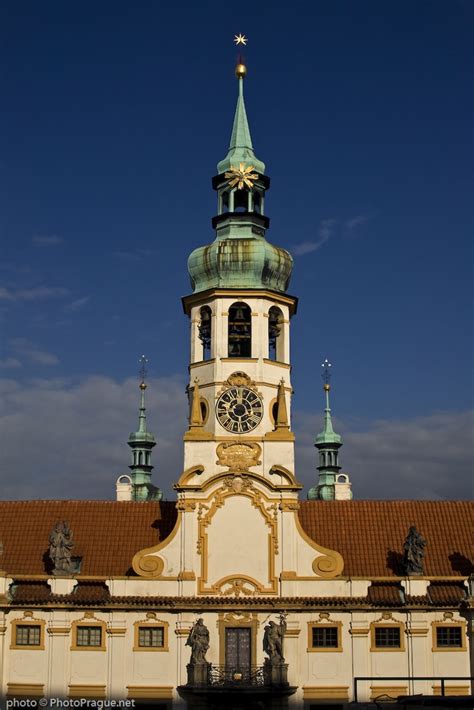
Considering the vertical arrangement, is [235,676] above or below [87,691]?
above

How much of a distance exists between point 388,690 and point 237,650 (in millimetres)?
6420

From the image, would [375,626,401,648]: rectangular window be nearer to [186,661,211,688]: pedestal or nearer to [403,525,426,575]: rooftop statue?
[403,525,426,575]: rooftop statue

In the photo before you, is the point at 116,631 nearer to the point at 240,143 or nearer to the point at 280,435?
the point at 280,435

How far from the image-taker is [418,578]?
47969mm

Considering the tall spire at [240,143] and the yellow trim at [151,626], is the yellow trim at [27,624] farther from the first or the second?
the tall spire at [240,143]

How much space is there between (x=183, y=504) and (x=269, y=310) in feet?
33.3

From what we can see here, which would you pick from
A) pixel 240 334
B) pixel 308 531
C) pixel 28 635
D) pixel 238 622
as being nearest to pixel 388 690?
pixel 238 622

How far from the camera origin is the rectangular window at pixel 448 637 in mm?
47406

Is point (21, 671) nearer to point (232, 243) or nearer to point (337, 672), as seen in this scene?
point (337, 672)

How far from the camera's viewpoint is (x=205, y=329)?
53.2 m

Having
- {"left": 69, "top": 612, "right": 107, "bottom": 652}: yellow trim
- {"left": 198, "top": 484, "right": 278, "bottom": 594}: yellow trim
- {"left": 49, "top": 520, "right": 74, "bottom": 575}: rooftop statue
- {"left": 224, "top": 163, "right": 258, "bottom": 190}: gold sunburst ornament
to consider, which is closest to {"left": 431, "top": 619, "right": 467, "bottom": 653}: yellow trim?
{"left": 198, "top": 484, "right": 278, "bottom": 594}: yellow trim

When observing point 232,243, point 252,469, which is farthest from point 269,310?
point 252,469

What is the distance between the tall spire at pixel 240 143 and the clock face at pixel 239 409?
1116cm

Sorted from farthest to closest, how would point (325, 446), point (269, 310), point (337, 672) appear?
1. point (325, 446)
2. point (269, 310)
3. point (337, 672)
